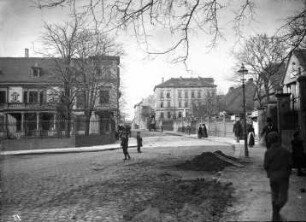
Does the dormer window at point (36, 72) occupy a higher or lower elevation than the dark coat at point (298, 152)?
higher

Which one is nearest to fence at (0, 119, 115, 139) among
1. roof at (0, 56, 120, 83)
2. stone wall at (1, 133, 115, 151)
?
stone wall at (1, 133, 115, 151)

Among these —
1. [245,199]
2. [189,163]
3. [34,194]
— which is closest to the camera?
[245,199]

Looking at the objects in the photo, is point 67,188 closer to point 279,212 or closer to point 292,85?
point 279,212

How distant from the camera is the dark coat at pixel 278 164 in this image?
5.85 metres

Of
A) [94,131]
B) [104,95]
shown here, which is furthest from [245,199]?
[104,95]

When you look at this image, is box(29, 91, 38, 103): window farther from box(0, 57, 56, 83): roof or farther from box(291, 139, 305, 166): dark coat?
box(291, 139, 305, 166): dark coat

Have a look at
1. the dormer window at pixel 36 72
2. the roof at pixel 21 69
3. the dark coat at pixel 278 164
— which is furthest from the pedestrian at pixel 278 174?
the dormer window at pixel 36 72

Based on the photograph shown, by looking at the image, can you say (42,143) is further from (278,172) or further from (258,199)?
(278,172)

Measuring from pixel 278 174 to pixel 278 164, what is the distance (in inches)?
6.3

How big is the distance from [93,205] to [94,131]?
25168 millimetres

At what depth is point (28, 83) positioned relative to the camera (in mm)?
50625

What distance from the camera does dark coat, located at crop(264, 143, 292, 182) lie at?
5.85 metres

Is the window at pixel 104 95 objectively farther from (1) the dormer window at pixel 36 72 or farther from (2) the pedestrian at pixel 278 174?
(2) the pedestrian at pixel 278 174

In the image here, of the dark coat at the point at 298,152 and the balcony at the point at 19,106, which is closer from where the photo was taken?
the dark coat at the point at 298,152
